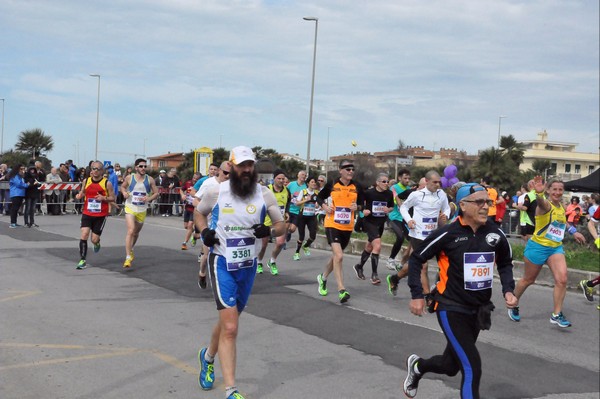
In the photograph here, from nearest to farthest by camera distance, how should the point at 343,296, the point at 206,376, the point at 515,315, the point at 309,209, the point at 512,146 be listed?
the point at 206,376
the point at 515,315
the point at 343,296
the point at 309,209
the point at 512,146

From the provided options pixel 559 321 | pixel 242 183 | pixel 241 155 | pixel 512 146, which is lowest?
pixel 559 321

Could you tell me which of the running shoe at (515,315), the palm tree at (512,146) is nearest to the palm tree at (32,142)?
the palm tree at (512,146)

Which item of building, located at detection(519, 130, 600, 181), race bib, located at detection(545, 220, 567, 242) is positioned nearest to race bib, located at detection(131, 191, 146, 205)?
race bib, located at detection(545, 220, 567, 242)

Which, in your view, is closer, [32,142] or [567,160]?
[32,142]

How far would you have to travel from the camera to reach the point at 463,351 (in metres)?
5.10

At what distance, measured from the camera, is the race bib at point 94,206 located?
12.2m

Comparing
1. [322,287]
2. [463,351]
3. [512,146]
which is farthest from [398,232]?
[512,146]

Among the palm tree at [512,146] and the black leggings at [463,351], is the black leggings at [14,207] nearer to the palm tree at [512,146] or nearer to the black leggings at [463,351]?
the black leggings at [463,351]

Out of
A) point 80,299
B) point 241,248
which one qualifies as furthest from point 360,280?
point 241,248

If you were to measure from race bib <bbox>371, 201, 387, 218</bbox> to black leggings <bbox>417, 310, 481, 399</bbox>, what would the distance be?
6580 millimetres

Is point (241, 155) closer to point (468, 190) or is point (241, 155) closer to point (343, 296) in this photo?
point (468, 190)

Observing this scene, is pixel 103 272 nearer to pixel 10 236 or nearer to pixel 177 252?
pixel 177 252

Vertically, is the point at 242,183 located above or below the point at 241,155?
below

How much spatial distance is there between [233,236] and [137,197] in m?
7.33
